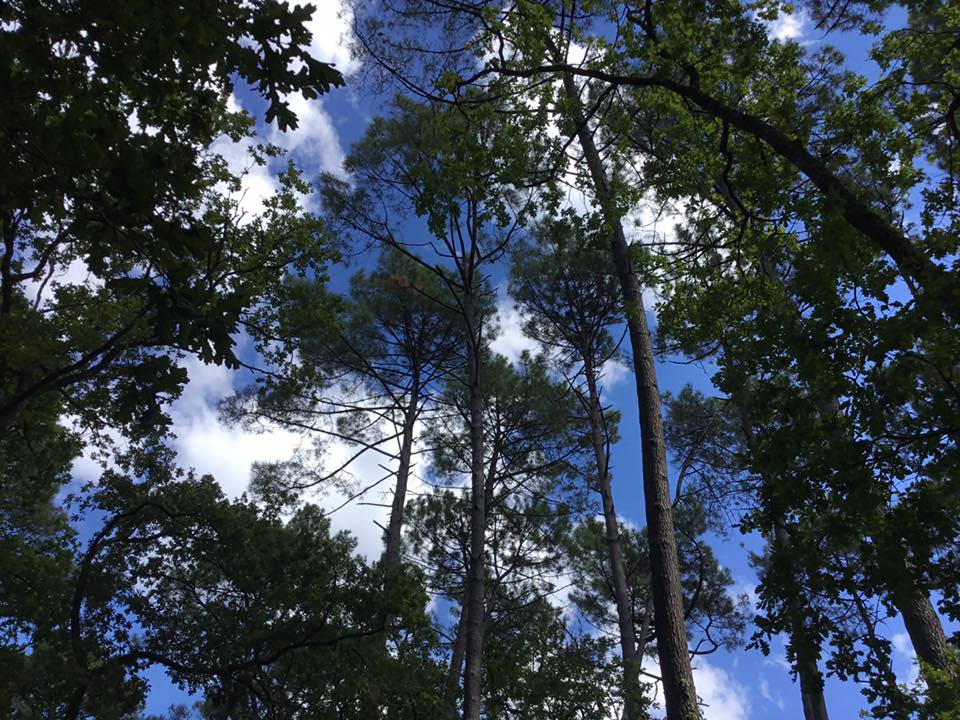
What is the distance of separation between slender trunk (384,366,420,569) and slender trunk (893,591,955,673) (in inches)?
310

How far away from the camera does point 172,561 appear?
27.5 feet

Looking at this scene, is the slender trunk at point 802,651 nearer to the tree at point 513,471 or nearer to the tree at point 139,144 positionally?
the tree at point 139,144

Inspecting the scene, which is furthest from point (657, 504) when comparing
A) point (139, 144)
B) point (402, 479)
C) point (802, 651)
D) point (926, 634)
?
point (402, 479)

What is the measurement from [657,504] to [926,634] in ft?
10.5

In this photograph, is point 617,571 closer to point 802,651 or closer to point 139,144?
point 802,651

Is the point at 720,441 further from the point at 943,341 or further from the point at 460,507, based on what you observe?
the point at 943,341

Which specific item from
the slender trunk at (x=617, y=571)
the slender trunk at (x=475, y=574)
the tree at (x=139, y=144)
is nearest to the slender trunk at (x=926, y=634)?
the slender trunk at (x=617, y=571)

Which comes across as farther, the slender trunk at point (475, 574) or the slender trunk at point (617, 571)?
the slender trunk at point (617, 571)

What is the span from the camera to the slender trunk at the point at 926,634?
6.09 metres

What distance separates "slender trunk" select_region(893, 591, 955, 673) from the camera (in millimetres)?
6086

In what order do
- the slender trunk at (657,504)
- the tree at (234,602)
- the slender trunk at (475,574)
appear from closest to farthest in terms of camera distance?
the slender trunk at (657,504)
the slender trunk at (475,574)
the tree at (234,602)

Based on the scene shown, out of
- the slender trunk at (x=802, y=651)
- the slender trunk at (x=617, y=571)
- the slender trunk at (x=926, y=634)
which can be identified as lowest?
the slender trunk at (x=802, y=651)

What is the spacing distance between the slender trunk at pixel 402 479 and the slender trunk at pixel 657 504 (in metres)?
6.64

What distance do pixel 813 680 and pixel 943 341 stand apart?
6.43 feet
